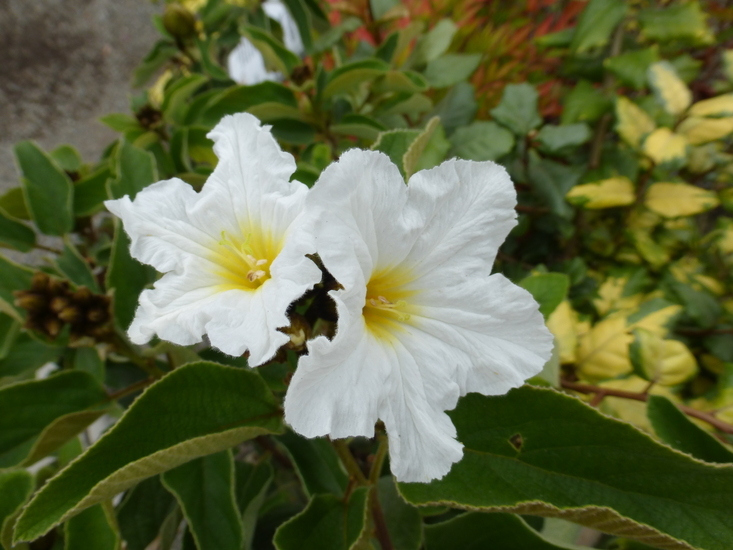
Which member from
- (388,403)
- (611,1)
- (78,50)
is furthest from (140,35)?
(388,403)

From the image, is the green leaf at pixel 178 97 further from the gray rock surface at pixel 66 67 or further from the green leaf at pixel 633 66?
the gray rock surface at pixel 66 67

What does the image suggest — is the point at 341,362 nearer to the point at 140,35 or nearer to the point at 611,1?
the point at 611,1

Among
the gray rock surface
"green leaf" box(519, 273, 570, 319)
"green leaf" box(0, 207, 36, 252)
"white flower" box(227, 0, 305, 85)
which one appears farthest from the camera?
the gray rock surface

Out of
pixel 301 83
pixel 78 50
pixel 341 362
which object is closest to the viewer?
pixel 341 362

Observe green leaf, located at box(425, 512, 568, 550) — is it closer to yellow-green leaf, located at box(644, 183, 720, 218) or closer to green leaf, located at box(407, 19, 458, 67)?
yellow-green leaf, located at box(644, 183, 720, 218)

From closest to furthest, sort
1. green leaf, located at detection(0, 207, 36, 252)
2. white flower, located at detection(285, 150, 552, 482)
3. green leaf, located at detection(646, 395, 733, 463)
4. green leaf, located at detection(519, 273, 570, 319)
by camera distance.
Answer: white flower, located at detection(285, 150, 552, 482) → green leaf, located at detection(646, 395, 733, 463) → green leaf, located at detection(519, 273, 570, 319) → green leaf, located at detection(0, 207, 36, 252)

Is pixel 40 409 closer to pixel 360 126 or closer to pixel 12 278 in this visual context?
pixel 12 278

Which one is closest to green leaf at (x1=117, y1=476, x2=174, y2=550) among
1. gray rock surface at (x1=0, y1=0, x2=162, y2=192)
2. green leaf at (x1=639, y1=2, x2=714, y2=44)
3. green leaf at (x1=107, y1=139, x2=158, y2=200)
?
green leaf at (x1=107, y1=139, x2=158, y2=200)
